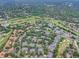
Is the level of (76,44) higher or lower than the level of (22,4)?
lower

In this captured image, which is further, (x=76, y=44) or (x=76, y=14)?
(x=76, y=14)

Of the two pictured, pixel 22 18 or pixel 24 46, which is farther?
pixel 22 18

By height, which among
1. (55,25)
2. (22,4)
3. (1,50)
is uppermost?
(22,4)

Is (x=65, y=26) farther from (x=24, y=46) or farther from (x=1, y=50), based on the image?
(x=1, y=50)

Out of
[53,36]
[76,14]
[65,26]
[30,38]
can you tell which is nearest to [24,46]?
[30,38]

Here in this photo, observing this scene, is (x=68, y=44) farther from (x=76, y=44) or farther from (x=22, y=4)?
(x=22, y=4)

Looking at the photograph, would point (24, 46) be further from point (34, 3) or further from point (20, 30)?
point (34, 3)

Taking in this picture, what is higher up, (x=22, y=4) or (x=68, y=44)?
(x=22, y=4)

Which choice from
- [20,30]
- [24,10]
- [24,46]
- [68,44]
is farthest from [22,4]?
[68,44]
